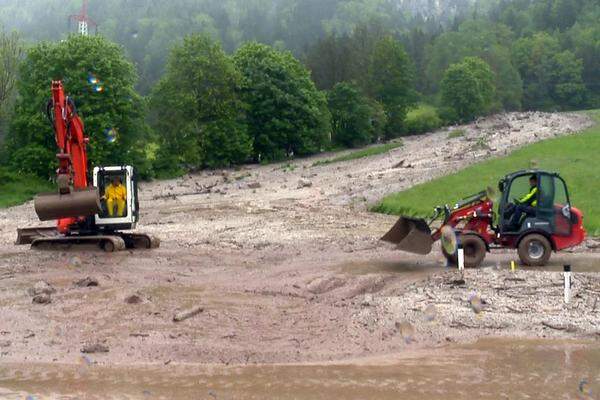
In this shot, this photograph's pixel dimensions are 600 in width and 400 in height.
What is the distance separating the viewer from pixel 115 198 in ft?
85.1

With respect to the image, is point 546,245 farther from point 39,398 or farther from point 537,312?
point 39,398

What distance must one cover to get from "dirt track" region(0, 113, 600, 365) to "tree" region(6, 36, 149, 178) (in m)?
23.7

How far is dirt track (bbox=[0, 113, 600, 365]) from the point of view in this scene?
15133mm

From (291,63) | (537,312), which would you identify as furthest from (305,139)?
(537,312)

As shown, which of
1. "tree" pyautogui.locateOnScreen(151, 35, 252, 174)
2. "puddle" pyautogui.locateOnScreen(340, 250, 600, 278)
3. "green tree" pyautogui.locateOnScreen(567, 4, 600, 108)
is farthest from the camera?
"green tree" pyautogui.locateOnScreen(567, 4, 600, 108)

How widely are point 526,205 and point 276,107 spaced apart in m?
54.1

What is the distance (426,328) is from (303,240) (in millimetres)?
12587

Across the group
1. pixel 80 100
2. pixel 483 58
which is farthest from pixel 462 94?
pixel 80 100

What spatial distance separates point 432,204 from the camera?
123 feet

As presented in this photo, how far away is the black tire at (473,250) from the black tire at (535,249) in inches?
42.2

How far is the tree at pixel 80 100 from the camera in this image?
55.0 meters

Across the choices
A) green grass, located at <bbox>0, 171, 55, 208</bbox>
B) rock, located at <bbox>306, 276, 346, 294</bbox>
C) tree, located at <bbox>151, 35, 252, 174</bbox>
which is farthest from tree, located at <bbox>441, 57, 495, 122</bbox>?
rock, located at <bbox>306, 276, 346, 294</bbox>

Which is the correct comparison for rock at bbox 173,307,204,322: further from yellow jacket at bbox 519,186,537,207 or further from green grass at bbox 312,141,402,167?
green grass at bbox 312,141,402,167

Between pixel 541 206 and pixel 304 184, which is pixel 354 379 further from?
pixel 304 184
